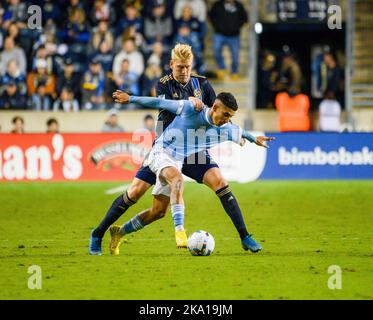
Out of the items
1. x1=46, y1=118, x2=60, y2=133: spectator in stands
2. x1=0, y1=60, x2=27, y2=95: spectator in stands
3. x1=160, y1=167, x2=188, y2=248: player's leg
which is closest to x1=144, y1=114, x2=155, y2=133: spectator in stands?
x1=46, y1=118, x2=60, y2=133: spectator in stands

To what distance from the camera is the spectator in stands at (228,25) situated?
23500mm

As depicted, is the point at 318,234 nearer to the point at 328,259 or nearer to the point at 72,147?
the point at 328,259

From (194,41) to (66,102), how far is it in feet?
11.0

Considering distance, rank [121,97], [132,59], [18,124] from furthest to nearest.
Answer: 1. [132,59]
2. [18,124]
3. [121,97]

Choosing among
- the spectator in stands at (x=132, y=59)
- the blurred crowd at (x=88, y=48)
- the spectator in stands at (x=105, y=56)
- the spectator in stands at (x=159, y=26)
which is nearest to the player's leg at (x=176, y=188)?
the blurred crowd at (x=88, y=48)

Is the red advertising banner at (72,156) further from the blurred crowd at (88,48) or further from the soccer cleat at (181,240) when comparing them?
the soccer cleat at (181,240)

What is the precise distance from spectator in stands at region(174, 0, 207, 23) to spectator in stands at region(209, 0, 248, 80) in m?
0.21

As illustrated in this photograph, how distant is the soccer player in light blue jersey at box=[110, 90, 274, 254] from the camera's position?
10.1m

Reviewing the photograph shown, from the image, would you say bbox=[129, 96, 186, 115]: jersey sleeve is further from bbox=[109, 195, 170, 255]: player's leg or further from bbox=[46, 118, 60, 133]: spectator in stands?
bbox=[46, 118, 60, 133]: spectator in stands

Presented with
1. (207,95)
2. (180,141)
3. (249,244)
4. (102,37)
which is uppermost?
(102,37)

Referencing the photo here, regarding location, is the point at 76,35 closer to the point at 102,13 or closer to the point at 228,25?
the point at 102,13

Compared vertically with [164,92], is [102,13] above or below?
above

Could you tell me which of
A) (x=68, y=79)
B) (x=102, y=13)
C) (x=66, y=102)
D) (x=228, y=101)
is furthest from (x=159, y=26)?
(x=228, y=101)

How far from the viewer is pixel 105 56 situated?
23344 mm
